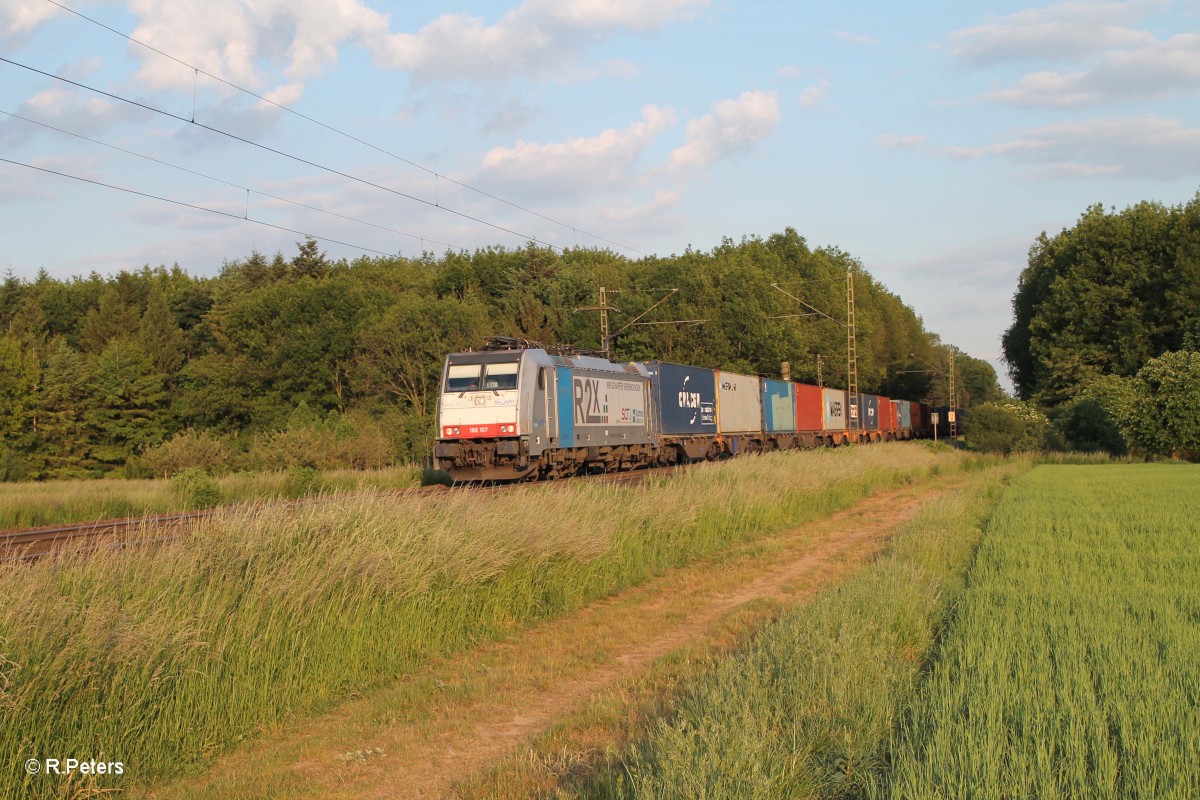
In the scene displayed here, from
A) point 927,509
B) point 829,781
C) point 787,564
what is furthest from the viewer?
point 927,509

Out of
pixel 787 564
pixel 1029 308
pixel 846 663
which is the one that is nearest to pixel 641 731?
pixel 846 663

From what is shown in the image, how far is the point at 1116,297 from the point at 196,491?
50534 millimetres

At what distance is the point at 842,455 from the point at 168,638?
26005 millimetres

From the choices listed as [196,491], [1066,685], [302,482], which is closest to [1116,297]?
[302,482]

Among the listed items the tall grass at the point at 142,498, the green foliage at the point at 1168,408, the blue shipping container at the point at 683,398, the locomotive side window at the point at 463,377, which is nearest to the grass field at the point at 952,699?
the tall grass at the point at 142,498

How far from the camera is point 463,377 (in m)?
23.0

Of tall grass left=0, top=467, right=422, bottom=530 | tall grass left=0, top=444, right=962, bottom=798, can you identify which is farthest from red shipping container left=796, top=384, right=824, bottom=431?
tall grass left=0, top=444, right=962, bottom=798

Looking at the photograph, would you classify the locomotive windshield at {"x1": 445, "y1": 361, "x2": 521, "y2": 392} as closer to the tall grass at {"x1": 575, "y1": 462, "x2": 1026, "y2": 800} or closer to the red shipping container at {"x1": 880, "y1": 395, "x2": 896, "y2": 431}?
the tall grass at {"x1": 575, "y1": 462, "x2": 1026, "y2": 800}

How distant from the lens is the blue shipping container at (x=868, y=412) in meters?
52.1

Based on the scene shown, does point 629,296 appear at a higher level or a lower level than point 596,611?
higher

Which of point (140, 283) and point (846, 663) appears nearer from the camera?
point (846, 663)

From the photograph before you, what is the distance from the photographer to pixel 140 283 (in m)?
75.3

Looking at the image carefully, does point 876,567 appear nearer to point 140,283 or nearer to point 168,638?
point 168,638

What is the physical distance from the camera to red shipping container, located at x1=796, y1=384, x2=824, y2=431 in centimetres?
4253
